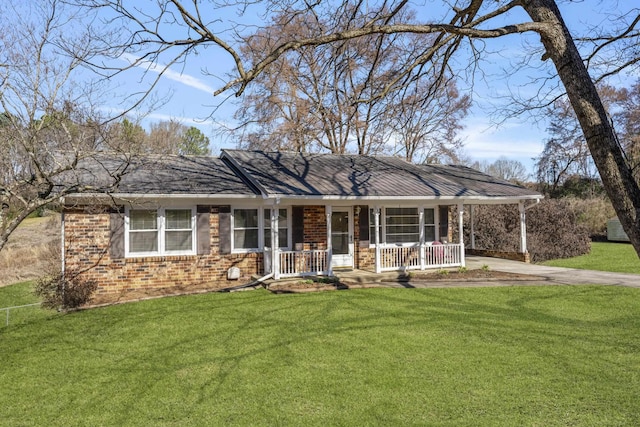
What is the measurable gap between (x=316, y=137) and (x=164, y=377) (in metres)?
21.5

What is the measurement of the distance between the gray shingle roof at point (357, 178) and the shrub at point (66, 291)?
16.8ft

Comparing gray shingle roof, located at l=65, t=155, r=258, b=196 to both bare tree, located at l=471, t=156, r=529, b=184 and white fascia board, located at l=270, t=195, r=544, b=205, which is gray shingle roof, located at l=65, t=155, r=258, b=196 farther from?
bare tree, located at l=471, t=156, r=529, b=184

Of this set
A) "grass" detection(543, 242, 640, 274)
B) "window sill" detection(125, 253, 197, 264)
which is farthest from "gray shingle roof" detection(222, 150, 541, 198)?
"grass" detection(543, 242, 640, 274)

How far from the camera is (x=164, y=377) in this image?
5.96m

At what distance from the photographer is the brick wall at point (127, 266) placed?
37.5 feet

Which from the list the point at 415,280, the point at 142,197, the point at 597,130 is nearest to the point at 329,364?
the point at 597,130

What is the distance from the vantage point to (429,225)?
16.4m

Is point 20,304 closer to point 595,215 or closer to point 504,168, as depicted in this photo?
point 595,215

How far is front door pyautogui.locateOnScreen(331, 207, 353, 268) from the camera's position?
49.1 feet

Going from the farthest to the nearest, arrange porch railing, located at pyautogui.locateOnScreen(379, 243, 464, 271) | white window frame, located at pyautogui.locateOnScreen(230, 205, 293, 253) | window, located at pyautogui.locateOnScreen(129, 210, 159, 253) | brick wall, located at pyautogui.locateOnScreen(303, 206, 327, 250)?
porch railing, located at pyautogui.locateOnScreen(379, 243, 464, 271)
brick wall, located at pyautogui.locateOnScreen(303, 206, 327, 250)
white window frame, located at pyautogui.locateOnScreen(230, 205, 293, 253)
window, located at pyautogui.locateOnScreen(129, 210, 159, 253)

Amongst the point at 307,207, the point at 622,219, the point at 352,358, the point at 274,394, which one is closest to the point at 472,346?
the point at 352,358

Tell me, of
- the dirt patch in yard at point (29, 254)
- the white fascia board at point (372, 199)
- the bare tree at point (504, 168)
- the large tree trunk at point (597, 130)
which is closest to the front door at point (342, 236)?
the white fascia board at point (372, 199)

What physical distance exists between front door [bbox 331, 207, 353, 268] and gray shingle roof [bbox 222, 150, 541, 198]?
116 cm

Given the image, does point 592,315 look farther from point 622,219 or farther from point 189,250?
point 189,250
